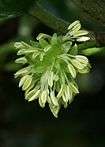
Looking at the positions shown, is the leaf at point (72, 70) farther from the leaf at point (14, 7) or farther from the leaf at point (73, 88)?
the leaf at point (14, 7)

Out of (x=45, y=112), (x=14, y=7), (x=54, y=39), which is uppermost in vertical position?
(x=14, y=7)

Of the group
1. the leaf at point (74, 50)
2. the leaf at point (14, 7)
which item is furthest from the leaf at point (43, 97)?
the leaf at point (14, 7)

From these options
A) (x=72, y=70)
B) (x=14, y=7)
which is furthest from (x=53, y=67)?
(x=14, y=7)

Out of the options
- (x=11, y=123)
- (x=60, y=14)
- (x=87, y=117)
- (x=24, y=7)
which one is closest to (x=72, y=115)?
(x=87, y=117)

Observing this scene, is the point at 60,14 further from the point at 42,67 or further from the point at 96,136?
the point at 42,67

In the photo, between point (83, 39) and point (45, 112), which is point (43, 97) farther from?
point (45, 112)

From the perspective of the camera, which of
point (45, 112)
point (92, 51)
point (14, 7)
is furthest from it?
point (45, 112)

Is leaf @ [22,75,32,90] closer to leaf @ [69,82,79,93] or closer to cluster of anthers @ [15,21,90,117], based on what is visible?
cluster of anthers @ [15,21,90,117]
